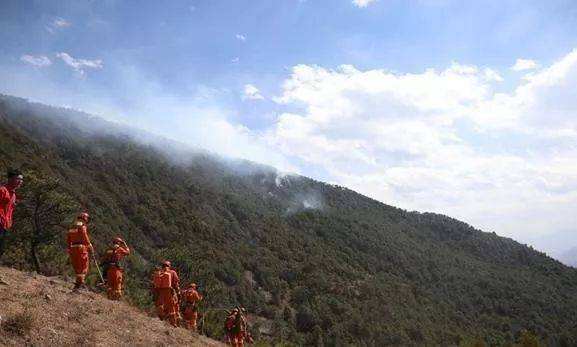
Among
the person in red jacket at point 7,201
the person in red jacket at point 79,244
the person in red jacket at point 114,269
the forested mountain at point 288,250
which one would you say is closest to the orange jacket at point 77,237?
the person in red jacket at point 79,244

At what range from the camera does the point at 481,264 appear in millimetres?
104938

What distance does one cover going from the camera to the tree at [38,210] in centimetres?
1564

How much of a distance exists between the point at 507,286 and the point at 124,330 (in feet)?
309

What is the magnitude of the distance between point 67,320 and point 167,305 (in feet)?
12.5

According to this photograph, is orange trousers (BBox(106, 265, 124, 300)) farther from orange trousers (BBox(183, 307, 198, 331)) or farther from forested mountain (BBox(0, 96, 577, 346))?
forested mountain (BBox(0, 96, 577, 346))

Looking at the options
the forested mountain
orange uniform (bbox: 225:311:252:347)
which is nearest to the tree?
the forested mountain

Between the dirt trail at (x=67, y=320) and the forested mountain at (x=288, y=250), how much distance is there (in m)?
8.01

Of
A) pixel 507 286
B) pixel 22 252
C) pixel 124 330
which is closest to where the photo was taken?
pixel 124 330

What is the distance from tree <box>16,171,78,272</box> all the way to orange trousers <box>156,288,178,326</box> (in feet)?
19.2

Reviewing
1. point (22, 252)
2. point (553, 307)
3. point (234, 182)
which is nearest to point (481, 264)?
point (553, 307)

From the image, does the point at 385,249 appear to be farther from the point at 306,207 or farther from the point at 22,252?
the point at 22,252

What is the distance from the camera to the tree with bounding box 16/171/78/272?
15.6 meters

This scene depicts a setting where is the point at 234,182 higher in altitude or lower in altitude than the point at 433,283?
higher

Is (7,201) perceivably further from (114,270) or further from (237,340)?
(237,340)
